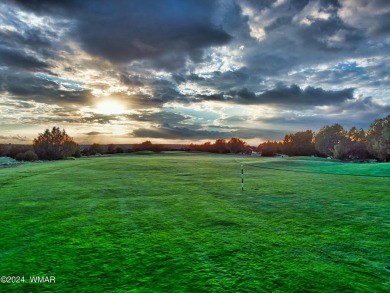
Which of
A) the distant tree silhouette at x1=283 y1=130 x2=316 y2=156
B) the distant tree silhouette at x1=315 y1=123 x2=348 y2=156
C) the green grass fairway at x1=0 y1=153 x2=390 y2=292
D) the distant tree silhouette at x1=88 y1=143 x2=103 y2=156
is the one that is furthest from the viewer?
the distant tree silhouette at x1=283 y1=130 x2=316 y2=156

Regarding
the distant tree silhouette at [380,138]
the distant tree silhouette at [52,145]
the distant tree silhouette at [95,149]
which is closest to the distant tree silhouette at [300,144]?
the distant tree silhouette at [380,138]

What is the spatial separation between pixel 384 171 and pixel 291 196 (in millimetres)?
26254

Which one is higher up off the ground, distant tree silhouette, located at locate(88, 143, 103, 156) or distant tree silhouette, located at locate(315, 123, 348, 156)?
distant tree silhouette, located at locate(315, 123, 348, 156)

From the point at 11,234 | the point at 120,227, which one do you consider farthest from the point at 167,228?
the point at 11,234

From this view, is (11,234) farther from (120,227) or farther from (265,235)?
(265,235)

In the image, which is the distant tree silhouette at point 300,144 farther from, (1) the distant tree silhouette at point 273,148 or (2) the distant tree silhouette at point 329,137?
(2) the distant tree silhouette at point 329,137

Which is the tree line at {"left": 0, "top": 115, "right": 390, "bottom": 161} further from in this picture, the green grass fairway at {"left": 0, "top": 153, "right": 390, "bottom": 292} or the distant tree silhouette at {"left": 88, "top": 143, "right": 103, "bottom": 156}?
the green grass fairway at {"left": 0, "top": 153, "right": 390, "bottom": 292}

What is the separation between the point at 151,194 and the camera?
17547 millimetres

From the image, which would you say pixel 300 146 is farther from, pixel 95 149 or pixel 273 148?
pixel 95 149

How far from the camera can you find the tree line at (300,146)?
78438 mm

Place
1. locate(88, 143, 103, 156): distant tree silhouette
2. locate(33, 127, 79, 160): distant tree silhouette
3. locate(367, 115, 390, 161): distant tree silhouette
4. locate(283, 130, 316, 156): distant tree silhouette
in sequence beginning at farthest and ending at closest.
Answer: locate(283, 130, 316, 156): distant tree silhouette < locate(88, 143, 103, 156): distant tree silhouette < locate(33, 127, 79, 160): distant tree silhouette < locate(367, 115, 390, 161): distant tree silhouette

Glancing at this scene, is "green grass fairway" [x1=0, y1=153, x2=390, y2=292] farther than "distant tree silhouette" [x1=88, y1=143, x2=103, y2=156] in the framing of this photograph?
No

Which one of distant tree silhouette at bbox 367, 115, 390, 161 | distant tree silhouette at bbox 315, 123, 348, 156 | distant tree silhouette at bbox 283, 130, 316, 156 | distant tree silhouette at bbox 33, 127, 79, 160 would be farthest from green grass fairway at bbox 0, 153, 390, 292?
distant tree silhouette at bbox 283, 130, 316, 156

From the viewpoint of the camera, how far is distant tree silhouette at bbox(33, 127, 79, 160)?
296 ft
